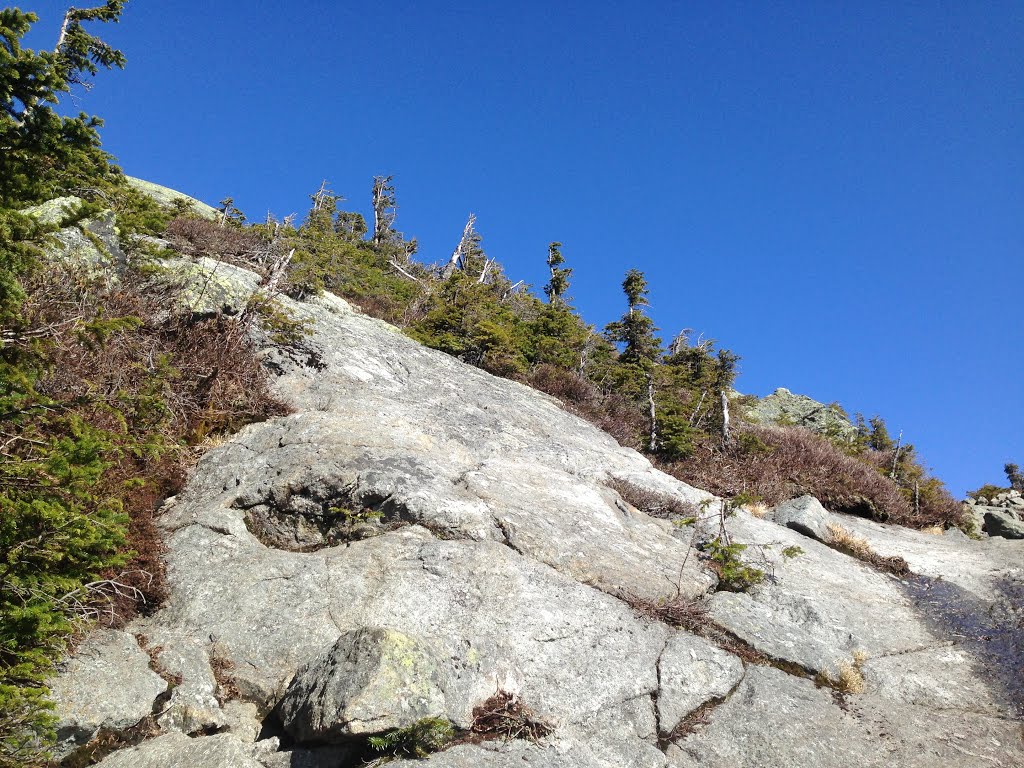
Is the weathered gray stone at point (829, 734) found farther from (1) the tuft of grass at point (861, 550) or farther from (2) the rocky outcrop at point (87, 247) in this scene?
(2) the rocky outcrop at point (87, 247)

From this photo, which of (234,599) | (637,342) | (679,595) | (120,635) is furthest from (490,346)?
(120,635)

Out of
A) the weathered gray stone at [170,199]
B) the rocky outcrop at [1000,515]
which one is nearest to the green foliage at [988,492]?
the rocky outcrop at [1000,515]

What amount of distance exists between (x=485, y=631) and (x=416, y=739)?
1.43 metres

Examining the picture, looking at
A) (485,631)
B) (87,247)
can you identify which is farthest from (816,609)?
(87,247)

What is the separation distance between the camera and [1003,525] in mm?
15461

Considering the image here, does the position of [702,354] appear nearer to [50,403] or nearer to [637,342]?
[637,342]

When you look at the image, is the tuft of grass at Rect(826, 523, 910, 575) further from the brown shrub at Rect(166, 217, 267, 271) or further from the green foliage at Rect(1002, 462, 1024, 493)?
the green foliage at Rect(1002, 462, 1024, 493)

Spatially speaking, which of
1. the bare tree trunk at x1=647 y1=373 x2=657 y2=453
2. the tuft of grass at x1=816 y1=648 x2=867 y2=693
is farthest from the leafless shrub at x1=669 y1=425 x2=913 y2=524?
the tuft of grass at x1=816 y1=648 x2=867 y2=693

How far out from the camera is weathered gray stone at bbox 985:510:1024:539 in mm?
15062

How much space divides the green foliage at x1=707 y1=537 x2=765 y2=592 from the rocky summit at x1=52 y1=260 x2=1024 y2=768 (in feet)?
0.28

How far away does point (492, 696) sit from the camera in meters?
5.26

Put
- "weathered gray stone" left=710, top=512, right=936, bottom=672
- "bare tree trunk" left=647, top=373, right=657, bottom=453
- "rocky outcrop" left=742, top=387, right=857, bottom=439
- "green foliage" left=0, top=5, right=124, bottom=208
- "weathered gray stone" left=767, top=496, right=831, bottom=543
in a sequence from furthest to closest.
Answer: "rocky outcrop" left=742, top=387, right=857, bottom=439 → "bare tree trunk" left=647, top=373, right=657, bottom=453 → "weathered gray stone" left=767, top=496, right=831, bottom=543 → "weathered gray stone" left=710, top=512, right=936, bottom=672 → "green foliage" left=0, top=5, right=124, bottom=208

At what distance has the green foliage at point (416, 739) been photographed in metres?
4.54

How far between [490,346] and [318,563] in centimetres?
1035
